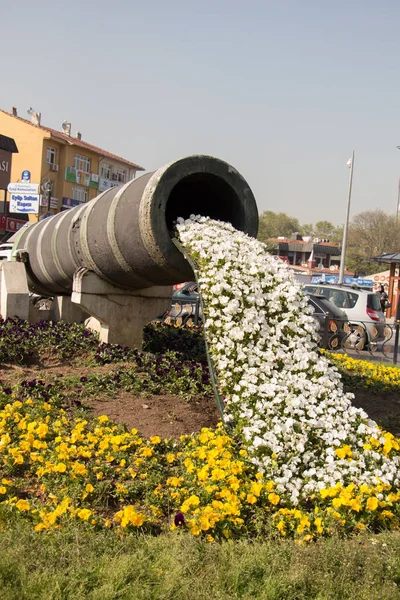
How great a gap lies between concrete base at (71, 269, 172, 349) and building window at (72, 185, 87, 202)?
43.4 metres

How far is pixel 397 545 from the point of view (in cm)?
343

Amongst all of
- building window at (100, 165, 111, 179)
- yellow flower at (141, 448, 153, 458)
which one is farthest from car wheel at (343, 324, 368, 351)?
building window at (100, 165, 111, 179)

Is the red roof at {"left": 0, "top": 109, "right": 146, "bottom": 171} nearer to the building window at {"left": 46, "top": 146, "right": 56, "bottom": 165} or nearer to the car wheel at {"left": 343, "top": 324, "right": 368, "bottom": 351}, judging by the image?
the building window at {"left": 46, "top": 146, "right": 56, "bottom": 165}

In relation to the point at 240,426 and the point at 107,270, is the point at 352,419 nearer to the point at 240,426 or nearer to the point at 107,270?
the point at 240,426

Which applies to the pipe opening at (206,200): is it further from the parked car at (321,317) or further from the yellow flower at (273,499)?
the parked car at (321,317)

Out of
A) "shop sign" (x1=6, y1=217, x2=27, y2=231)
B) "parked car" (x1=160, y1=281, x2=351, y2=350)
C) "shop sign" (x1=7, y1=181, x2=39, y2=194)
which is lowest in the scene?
"parked car" (x1=160, y1=281, x2=351, y2=350)

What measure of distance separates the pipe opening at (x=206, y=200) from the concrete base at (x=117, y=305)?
1037mm

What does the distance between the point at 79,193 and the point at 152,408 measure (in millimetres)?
47090

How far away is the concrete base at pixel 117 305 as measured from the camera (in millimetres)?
7527

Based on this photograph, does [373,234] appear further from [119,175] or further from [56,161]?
[56,161]

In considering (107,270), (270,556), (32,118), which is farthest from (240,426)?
(32,118)

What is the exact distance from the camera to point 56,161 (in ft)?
157

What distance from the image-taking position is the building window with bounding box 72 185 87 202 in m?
50.2

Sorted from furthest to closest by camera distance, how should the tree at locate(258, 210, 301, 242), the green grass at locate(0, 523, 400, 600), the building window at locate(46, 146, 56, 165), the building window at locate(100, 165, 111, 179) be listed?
the tree at locate(258, 210, 301, 242) < the building window at locate(100, 165, 111, 179) < the building window at locate(46, 146, 56, 165) < the green grass at locate(0, 523, 400, 600)
